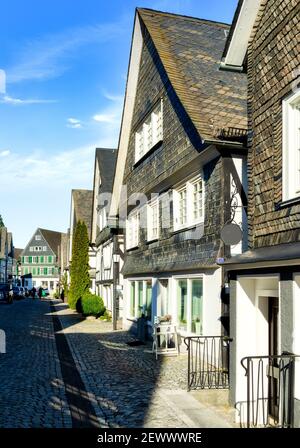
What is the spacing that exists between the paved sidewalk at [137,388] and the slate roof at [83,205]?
28238mm

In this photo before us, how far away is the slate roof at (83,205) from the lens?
44.8 m

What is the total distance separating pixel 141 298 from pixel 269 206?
12.1 m

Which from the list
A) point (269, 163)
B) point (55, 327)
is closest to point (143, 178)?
point (55, 327)

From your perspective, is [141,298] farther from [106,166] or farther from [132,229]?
[106,166]

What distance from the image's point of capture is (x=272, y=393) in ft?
25.3

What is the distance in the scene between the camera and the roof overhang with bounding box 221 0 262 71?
28.5 feet

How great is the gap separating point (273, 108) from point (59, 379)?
21.8 feet

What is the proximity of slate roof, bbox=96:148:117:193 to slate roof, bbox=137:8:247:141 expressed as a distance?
1374 cm

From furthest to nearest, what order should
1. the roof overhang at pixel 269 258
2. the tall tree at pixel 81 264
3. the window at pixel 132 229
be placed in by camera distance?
the tall tree at pixel 81 264 < the window at pixel 132 229 < the roof overhang at pixel 269 258

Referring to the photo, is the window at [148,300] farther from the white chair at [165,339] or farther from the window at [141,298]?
the white chair at [165,339]

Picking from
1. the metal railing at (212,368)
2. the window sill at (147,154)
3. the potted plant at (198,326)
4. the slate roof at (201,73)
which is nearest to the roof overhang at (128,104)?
the slate roof at (201,73)

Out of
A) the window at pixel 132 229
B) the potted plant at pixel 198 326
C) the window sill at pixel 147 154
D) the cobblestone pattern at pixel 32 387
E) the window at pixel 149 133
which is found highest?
the window at pixel 149 133

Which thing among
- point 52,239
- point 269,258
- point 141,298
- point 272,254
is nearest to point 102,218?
point 141,298

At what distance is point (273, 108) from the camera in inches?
313
